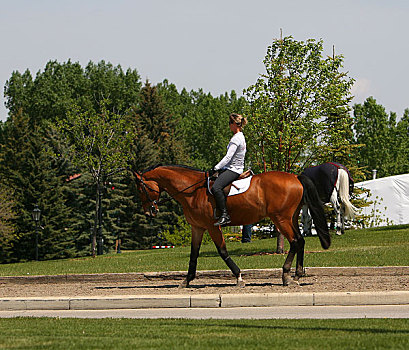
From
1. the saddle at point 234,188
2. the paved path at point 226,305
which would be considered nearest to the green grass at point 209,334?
the paved path at point 226,305

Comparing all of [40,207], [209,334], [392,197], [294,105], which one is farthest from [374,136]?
[209,334]

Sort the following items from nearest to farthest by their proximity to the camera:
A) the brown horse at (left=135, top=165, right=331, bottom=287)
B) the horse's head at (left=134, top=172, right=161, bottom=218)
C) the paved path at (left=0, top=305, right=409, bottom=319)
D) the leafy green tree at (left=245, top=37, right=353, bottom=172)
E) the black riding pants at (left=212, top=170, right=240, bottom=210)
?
the paved path at (left=0, top=305, right=409, bottom=319) → the black riding pants at (left=212, top=170, right=240, bottom=210) → the brown horse at (left=135, top=165, right=331, bottom=287) → the horse's head at (left=134, top=172, right=161, bottom=218) → the leafy green tree at (left=245, top=37, right=353, bottom=172)

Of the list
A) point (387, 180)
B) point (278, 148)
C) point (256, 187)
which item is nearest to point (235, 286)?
point (256, 187)

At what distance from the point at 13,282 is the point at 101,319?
330 inches

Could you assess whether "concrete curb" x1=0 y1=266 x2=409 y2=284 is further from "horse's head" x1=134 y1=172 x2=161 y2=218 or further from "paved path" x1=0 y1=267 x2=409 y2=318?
"paved path" x1=0 y1=267 x2=409 y2=318

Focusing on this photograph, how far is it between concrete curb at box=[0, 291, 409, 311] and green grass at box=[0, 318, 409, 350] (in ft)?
5.54

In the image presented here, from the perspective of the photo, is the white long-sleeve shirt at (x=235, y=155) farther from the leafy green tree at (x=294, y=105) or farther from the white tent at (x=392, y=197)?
the white tent at (x=392, y=197)

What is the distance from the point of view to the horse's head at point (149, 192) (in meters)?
14.1

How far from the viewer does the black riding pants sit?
43.8 ft

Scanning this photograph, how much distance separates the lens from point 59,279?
58.4 ft

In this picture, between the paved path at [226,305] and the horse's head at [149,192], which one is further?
the horse's head at [149,192]

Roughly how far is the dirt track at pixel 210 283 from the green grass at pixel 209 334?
344 centimetres

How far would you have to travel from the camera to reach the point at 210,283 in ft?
50.8

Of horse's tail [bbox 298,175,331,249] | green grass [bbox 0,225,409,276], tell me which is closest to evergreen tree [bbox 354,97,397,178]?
green grass [bbox 0,225,409,276]
